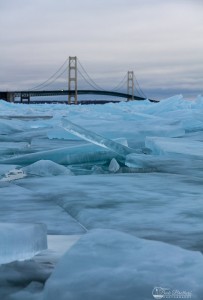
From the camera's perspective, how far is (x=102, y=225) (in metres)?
1.65

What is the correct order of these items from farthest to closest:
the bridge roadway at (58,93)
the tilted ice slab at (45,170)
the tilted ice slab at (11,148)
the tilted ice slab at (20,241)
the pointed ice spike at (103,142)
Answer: the bridge roadway at (58,93) < the tilted ice slab at (11,148) < the pointed ice spike at (103,142) < the tilted ice slab at (45,170) < the tilted ice slab at (20,241)

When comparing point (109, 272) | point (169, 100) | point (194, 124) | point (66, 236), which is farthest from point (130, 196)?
point (169, 100)

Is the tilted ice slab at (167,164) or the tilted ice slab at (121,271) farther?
the tilted ice slab at (167,164)

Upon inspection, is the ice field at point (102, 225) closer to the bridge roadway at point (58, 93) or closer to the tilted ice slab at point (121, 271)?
the tilted ice slab at point (121, 271)

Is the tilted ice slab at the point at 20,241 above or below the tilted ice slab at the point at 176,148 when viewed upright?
above

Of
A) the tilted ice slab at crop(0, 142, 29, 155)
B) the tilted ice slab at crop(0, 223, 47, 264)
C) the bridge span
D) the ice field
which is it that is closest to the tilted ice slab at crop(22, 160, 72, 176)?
the ice field

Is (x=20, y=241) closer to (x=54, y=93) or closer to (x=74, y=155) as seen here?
(x=74, y=155)

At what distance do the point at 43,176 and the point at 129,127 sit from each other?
3370 mm

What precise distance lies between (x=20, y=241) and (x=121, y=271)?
0.87 ft

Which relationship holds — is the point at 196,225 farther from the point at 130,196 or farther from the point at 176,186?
the point at 176,186

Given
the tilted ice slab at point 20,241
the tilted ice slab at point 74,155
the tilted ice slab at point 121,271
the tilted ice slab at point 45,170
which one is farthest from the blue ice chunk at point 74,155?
the tilted ice slab at point 121,271

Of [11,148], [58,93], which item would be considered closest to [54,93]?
[58,93]

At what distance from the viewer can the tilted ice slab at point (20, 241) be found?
1.14 m

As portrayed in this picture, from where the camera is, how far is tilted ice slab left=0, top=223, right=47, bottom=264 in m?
1.14
